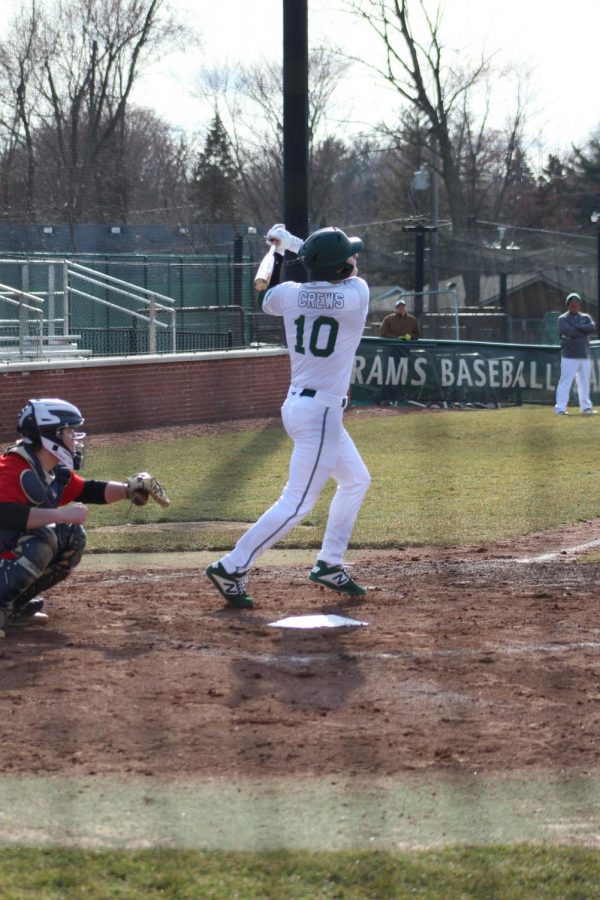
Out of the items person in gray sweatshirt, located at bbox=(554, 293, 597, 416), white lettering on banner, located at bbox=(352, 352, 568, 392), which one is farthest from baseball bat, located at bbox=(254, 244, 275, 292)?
white lettering on banner, located at bbox=(352, 352, 568, 392)

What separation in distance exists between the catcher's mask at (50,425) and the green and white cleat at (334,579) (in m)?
1.63

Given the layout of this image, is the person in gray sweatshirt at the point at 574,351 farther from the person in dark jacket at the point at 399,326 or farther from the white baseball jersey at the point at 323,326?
the white baseball jersey at the point at 323,326

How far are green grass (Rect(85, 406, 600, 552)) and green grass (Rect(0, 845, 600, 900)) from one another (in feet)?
17.2

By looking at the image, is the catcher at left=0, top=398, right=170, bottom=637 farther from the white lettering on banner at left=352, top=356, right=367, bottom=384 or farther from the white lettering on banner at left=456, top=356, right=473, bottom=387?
the white lettering on banner at left=456, top=356, right=473, bottom=387

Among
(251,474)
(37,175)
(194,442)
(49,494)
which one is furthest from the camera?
(37,175)

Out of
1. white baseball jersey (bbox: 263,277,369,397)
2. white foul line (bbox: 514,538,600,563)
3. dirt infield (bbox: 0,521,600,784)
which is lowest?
white foul line (bbox: 514,538,600,563)

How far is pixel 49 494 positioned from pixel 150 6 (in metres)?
32.9

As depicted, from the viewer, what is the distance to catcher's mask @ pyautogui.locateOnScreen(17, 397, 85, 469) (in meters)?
5.61

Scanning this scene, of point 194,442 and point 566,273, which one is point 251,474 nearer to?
point 194,442

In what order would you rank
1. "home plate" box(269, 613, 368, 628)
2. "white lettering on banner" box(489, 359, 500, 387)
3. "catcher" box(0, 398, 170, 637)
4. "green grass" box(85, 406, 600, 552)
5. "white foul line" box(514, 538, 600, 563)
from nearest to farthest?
"catcher" box(0, 398, 170, 637) → "home plate" box(269, 613, 368, 628) → "white foul line" box(514, 538, 600, 563) → "green grass" box(85, 406, 600, 552) → "white lettering on banner" box(489, 359, 500, 387)

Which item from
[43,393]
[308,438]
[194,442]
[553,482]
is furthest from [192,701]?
[43,393]

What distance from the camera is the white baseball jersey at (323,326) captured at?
6.23 meters

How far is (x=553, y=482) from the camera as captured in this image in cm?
1173

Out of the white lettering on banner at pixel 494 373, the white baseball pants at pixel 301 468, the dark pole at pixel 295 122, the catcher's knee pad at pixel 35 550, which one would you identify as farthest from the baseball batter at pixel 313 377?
the white lettering on banner at pixel 494 373
